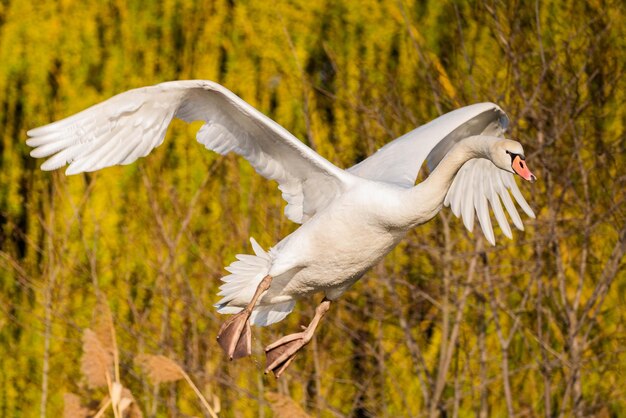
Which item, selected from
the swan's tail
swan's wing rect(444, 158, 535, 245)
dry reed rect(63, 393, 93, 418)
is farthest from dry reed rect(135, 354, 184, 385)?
swan's wing rect(444, 158, 535, 245)

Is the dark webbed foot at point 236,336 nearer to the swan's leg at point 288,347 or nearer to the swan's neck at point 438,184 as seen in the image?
the swan's leg at point 288,347

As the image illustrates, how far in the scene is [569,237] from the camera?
8625 millimetres

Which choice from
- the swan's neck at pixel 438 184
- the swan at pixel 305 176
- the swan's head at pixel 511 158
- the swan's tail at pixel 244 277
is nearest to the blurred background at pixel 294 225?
the swan at pixel 305 176

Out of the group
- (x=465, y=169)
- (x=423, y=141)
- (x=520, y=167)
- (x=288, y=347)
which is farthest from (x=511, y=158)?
(x=288, y=347)

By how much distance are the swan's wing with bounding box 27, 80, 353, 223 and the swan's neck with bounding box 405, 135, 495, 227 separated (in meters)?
0.40

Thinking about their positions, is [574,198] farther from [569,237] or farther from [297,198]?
[297,198]

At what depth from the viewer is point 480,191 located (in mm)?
6902

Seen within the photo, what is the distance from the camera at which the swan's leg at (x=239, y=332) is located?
6.62 meters

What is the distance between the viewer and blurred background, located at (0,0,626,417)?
8234 millimetres

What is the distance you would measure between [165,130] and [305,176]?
672mm

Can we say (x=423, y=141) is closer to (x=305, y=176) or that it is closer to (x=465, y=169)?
(x=465, y=169)

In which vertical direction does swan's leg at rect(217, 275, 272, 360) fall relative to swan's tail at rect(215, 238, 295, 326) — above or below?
below

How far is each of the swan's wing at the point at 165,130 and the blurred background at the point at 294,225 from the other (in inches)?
51.8

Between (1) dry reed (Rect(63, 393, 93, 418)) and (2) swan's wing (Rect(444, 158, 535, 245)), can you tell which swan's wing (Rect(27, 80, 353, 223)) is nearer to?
(2) swan's wing (Rect(444, 158, 535, 245))
